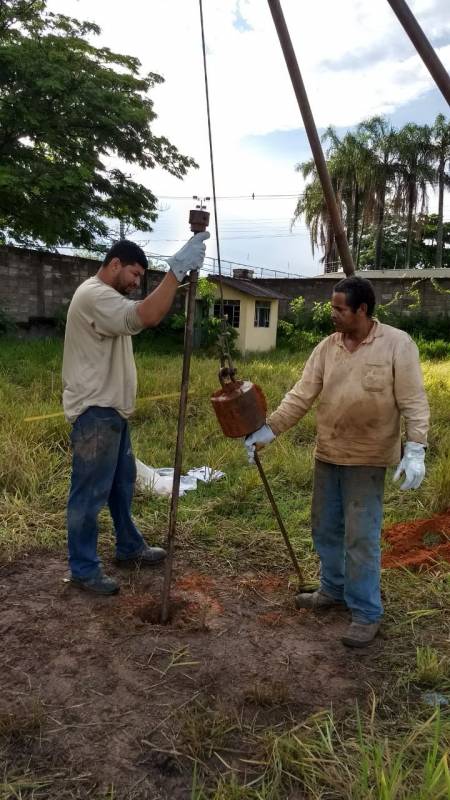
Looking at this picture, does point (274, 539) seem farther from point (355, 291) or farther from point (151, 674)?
point (355, 291)

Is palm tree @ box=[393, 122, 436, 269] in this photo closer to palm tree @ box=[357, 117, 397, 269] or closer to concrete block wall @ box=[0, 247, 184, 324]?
palm tree @ box=[357, 117, 397, 269]

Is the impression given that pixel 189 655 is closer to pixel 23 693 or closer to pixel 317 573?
pixel 23 693

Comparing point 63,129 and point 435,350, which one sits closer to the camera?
point 63,129

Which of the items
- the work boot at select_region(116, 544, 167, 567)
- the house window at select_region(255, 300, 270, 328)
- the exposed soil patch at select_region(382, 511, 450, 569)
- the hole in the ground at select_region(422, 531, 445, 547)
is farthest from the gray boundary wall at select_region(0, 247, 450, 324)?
the hole in the ground at select_region(422, 531, 445, 547)

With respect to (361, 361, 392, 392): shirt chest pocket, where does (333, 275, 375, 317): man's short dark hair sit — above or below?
above

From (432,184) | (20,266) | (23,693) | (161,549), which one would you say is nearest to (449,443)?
(161,549)

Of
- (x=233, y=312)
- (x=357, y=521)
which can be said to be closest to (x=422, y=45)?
(x=357, y=521)

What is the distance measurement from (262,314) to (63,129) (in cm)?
708

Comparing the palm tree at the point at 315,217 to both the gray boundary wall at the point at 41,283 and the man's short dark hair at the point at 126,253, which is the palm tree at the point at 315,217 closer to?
the gray boundary wall at the point at 41,283

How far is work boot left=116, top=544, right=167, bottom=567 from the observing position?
3.73 metres

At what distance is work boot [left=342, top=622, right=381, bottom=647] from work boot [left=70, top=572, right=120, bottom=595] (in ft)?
4.05

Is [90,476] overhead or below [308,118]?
below

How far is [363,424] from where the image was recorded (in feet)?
9.43

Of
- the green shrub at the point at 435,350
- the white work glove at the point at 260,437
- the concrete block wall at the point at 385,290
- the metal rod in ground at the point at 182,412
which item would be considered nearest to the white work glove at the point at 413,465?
the white work glove at the point at 260,437
